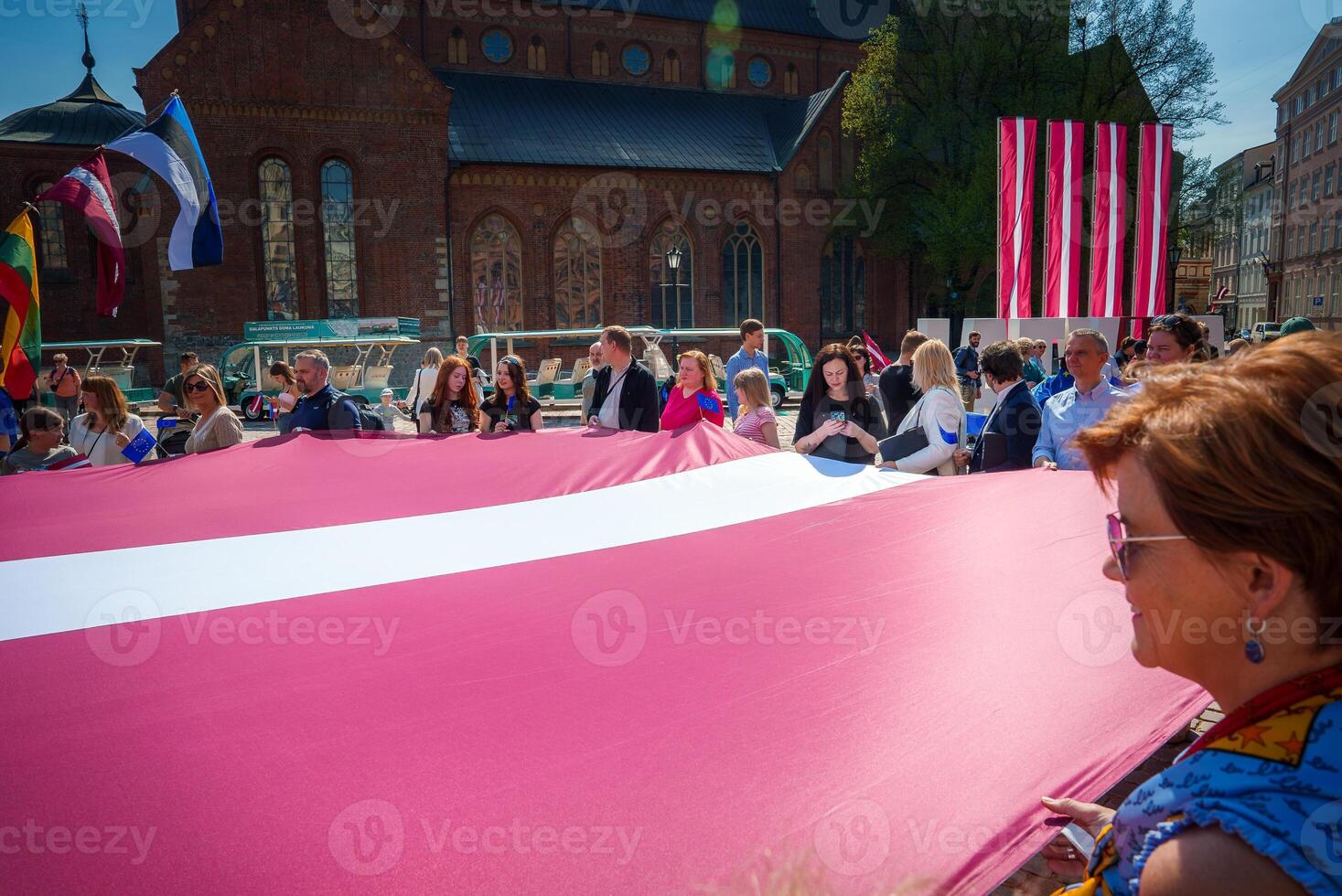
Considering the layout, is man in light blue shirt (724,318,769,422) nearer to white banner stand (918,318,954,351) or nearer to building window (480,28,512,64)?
white banner stand (918,318,954,351)

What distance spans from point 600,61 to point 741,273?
10.9 m

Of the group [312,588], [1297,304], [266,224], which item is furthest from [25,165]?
Result: [1297,304]

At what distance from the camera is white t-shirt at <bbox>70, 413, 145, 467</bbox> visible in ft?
20.8

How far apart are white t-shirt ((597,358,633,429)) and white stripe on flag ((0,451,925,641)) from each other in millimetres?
2348

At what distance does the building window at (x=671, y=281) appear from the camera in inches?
1297

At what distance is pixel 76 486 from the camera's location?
14.6ft

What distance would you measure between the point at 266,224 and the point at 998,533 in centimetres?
2918

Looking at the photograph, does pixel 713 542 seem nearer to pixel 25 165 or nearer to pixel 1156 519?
pixel 1156 519

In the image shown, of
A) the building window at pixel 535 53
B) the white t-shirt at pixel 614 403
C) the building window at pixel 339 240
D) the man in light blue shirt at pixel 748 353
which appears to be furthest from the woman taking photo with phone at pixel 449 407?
the building window at pixel 535 53

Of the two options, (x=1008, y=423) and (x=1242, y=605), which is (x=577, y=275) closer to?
(x=1008, y=423)

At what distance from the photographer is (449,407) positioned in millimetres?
7219

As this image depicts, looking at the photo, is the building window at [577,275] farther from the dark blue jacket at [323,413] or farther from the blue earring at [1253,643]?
the blue earring at [1253,643]

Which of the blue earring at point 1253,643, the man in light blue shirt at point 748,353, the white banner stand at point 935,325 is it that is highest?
the white banner stand at point 935,325

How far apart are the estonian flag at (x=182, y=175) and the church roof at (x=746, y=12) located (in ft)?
101
